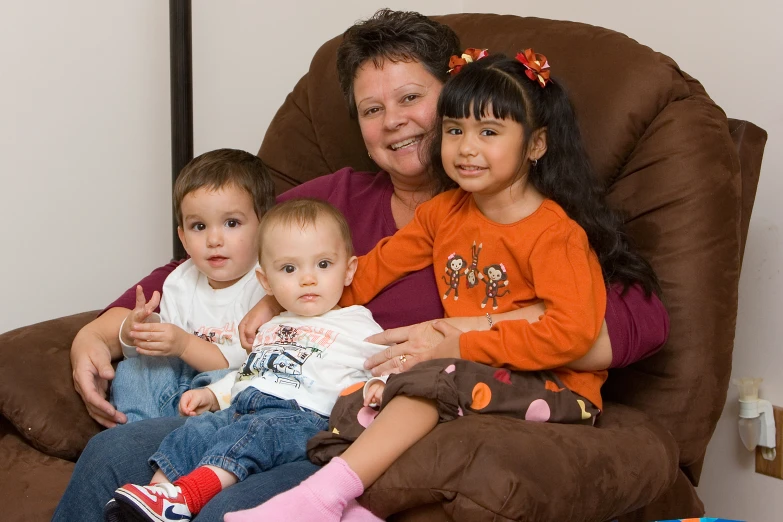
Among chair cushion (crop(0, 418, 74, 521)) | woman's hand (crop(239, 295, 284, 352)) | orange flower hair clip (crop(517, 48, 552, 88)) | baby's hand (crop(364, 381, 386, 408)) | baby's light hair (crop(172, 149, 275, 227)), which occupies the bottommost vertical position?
chair cushion (crop(0, 418, 74, 521))

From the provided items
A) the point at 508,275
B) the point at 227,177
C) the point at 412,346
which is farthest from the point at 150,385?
the point at 508,275

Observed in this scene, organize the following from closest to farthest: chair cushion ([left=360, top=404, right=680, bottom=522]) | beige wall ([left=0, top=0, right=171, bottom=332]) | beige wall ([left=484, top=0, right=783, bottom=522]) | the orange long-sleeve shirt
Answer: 1. chair cushion ([left=360, top=404, right=680, bottom=522])
2. the orange long-sleeve shirt
3. beige wall ([left=484, top=0, right=783, bottom=522])
4. beige wall ([left=0, top=0, right=171, bottom=332])

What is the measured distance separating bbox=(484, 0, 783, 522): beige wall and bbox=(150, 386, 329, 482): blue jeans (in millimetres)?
1130

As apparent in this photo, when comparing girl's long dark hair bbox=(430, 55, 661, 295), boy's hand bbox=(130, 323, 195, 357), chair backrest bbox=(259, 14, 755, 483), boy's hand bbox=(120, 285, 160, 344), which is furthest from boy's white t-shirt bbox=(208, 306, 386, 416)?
chair backrest bbox=(259, 14, 755, 483)

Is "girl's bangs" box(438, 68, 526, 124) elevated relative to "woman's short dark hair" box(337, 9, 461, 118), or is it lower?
lower

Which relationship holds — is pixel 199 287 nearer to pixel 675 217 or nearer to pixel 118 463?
pixel 118 463

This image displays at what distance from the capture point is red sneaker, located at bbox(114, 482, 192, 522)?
135 centimetres

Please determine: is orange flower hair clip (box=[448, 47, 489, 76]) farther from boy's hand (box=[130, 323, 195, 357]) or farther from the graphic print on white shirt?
boy's hand (box=[130, 323, 195, 357])

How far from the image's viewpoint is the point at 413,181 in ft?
6.53

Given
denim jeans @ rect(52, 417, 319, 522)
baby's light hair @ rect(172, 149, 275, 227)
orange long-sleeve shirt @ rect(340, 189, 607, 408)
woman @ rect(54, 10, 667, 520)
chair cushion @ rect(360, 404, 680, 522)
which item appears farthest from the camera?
baby's light hair @ rect(172, 149, 275, 227)

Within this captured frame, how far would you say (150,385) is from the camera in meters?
1.86

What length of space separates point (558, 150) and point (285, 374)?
65cm

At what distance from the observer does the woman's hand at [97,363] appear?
5.91 feet

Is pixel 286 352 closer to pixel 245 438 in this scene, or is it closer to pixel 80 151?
pixel 245 438
